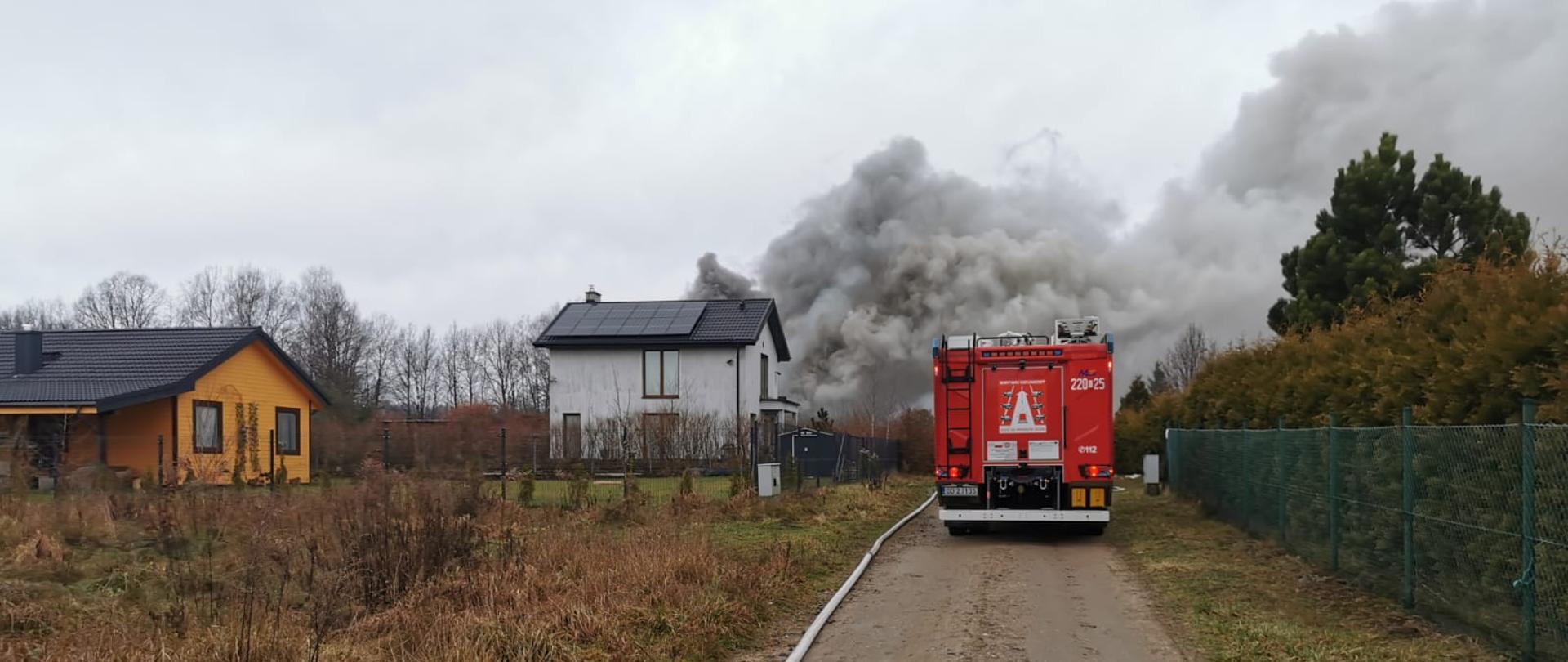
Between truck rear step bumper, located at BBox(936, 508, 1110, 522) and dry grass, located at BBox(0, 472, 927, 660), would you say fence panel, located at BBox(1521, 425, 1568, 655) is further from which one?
truck rear step bumper, located at BBox(936, 508, 1110, 522)

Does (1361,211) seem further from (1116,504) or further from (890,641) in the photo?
Answer: (890,641)

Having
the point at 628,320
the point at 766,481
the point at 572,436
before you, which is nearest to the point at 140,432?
the point at 572,436

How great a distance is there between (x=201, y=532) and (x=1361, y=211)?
27718mm

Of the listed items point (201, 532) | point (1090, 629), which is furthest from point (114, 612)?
point (1090, 629)

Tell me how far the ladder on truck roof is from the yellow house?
1447 cm

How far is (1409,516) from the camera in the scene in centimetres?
921

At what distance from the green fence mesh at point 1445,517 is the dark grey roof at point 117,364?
79.7 ft

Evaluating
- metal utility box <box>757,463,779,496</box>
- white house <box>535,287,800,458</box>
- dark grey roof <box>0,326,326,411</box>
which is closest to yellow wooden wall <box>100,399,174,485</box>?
dark grey roof <box>0,326,326,411</box>

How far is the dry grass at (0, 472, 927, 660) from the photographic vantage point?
7.29 meters

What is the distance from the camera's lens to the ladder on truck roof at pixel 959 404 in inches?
633

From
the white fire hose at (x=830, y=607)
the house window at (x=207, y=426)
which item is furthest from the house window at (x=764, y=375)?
the white fire hose at (x=830, y=607)

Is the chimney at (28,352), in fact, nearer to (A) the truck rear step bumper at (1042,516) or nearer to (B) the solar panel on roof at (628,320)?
(B) the solar panel on roof at (628,320)

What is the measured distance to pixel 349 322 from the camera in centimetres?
6488

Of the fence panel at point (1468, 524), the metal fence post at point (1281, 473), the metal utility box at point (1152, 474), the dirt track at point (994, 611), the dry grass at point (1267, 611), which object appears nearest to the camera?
the fence panel at point (1468, 524)
